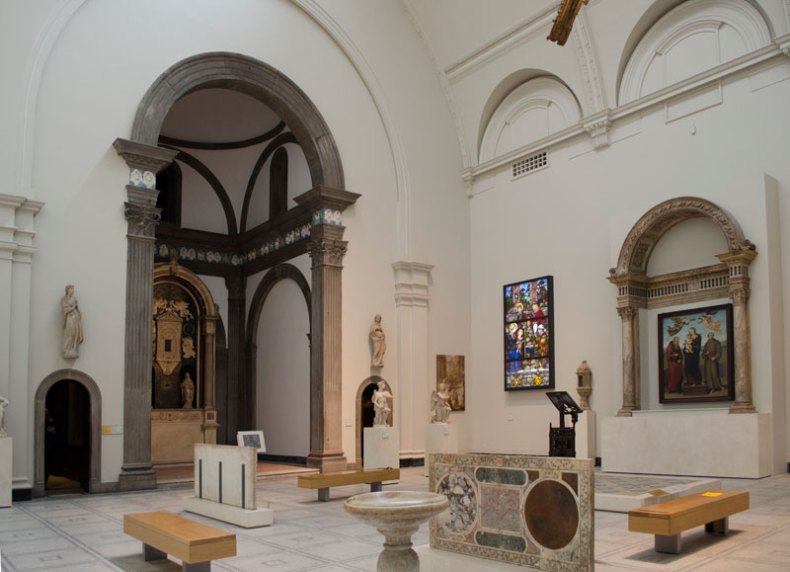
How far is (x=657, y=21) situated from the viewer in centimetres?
1587

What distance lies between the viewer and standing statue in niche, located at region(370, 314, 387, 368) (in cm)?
1750

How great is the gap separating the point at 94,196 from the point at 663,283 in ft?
36.1

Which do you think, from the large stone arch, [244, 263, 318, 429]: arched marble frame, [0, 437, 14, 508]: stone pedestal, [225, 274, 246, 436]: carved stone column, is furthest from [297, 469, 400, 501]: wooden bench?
[225, 274, 246, 436]: carved stone column

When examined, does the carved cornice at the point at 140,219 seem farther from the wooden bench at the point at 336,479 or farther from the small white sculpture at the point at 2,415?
the wooden bench at the point at 336,479

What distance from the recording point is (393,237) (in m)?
18.5

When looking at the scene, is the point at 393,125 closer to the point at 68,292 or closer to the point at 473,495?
the point at 68,292

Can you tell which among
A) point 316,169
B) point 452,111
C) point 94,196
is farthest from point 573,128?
point 94,196

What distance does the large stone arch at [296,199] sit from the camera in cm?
1392

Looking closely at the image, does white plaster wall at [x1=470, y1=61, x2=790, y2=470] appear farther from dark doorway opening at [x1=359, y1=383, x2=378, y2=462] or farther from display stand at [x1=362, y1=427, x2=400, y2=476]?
display stand at [x1=362, y1=427, x2=400, y2=476]

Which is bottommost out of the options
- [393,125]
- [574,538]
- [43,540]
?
[43,540]

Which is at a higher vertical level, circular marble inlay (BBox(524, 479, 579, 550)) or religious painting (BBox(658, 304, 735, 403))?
religious painting (BBox(658, 304, 735, 403))

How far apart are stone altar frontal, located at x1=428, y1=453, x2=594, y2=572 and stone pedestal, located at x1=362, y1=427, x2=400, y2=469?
895 centimetres

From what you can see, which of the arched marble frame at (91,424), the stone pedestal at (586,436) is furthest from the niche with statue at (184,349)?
the stone pedestal at (586,436)

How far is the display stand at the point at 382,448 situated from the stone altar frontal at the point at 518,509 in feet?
29.4
